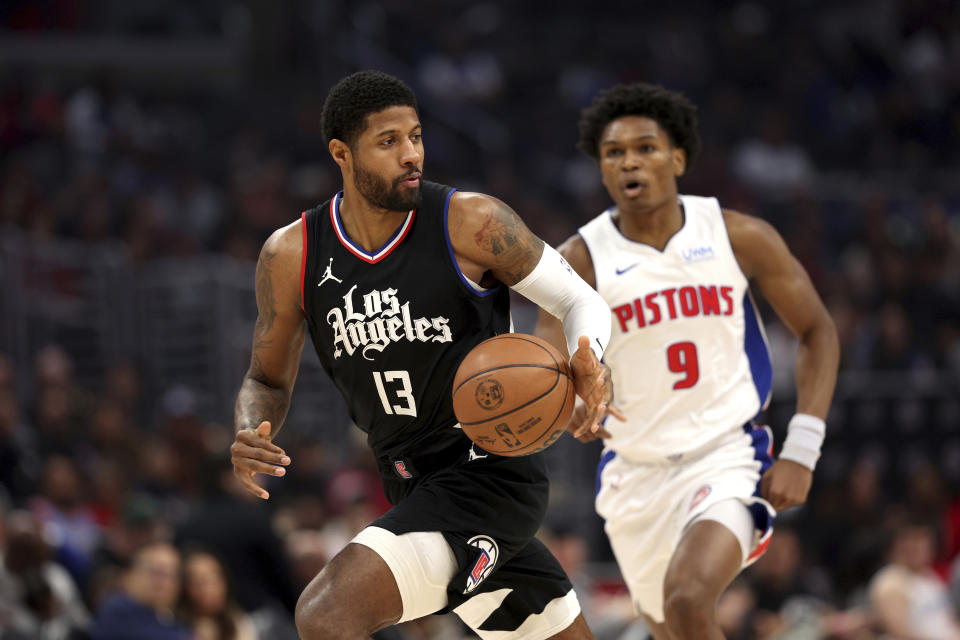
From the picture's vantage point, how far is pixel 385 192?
4426 millimetres

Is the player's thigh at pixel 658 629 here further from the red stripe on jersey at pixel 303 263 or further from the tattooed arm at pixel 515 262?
the red stripe on jersey at pixel 303 263

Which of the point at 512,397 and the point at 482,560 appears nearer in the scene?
the point at 512,397

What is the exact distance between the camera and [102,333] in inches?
469

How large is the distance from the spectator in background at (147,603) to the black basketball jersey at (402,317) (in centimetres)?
300

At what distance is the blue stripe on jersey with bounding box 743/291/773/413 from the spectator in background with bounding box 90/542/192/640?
355 centimetres

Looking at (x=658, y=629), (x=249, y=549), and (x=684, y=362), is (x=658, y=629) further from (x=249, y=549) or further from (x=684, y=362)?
(x=249, y=549)

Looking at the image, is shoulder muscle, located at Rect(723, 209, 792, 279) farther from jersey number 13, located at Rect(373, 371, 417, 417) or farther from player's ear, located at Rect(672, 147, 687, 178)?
jersey number 13, located at Rect(373, 371, 417, 417)

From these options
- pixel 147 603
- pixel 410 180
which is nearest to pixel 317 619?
pixel 410 180

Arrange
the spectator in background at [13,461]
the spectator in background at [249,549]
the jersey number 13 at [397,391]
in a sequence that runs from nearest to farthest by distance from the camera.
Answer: the jersey number 13 at [397,391] → the spectator in background at [249,549] → the spectator in background at [13,461]

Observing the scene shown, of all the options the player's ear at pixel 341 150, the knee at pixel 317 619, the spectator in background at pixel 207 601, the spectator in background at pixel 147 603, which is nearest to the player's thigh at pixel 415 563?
the knee at pixel 317 619

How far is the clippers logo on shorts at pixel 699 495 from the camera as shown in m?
5.28

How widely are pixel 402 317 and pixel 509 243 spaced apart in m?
0.47

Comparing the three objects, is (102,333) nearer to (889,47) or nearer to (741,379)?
(741,379)

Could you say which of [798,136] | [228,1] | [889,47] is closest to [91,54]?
[228,1]
